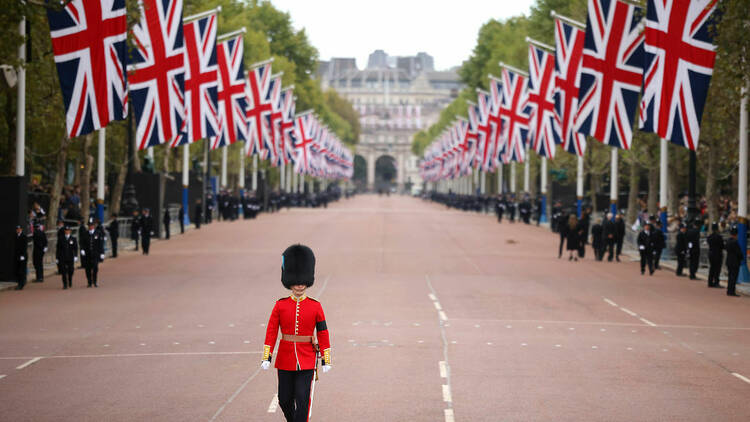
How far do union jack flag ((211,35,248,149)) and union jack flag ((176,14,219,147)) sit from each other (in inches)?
250

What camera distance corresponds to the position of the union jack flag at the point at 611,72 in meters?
29.8

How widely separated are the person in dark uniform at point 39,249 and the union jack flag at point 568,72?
1876cm

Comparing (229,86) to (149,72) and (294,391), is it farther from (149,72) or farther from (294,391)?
(294,391)

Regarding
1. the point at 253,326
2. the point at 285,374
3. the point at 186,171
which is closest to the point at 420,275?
the point at 253,326

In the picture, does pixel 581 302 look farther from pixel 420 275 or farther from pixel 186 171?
pixel 186 171

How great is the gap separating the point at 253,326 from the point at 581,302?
7.47 metres

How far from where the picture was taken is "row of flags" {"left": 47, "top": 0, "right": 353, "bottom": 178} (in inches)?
917

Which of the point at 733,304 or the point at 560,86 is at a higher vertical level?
the point at 560,86

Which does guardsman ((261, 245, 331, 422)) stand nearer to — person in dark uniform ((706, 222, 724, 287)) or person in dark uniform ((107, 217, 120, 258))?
person in dark uniform ((706, 222, 724, 287))

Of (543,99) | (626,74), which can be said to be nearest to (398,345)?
(626,74)

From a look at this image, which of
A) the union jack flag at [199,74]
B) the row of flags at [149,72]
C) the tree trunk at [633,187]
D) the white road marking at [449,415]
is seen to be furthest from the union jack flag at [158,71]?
the tree trunk at [633,187]

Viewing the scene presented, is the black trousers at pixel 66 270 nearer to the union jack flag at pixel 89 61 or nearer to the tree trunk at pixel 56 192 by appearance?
the union jack flag at pixel 89 61

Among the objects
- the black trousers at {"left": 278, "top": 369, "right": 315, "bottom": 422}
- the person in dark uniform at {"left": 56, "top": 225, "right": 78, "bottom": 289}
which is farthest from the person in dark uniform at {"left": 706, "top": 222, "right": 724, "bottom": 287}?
the black trousers at {"left": 278, "top": 369, "right": 315, "bottom": 422}

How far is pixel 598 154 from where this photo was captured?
5478 centimetres
